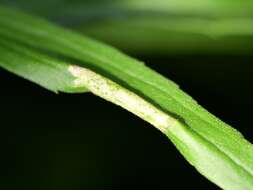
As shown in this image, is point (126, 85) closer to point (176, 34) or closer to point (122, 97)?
point (122, 97)

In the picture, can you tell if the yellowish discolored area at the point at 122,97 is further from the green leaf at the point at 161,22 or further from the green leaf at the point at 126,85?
the green leaf at the point at 161,22

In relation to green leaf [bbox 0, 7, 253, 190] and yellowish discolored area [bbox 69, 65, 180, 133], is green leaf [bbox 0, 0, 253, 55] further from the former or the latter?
yellowish discolored area [bbox 69, 65, 180, 133]

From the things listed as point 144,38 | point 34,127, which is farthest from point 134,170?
point 144,38

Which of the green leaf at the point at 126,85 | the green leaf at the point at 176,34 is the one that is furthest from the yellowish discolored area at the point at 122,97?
the green leaf at the point at 176,34

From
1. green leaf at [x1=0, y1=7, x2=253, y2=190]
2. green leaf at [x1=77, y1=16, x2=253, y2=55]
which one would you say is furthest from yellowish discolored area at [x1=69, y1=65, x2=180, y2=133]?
green leaf at [x1=77, y1=16, x2=253, y2=55]

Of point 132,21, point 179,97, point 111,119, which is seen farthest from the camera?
point 132,21

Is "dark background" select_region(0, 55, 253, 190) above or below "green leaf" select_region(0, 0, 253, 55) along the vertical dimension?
below

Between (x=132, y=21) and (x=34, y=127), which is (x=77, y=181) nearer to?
(x=34, y=127)
